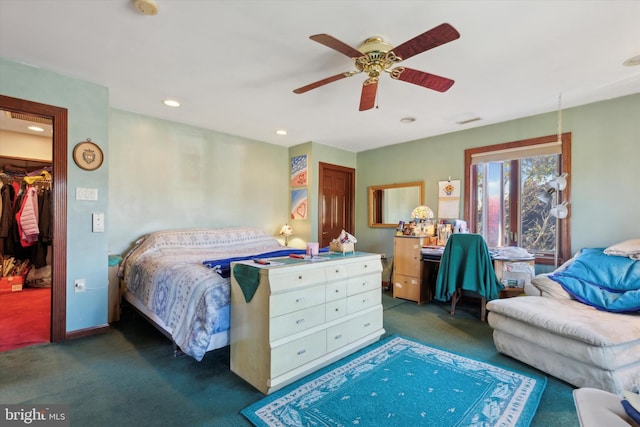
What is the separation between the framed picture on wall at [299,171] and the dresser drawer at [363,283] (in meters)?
2.56

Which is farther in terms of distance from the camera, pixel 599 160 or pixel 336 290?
pixel 599 160

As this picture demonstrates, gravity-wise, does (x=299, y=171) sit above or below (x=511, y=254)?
above

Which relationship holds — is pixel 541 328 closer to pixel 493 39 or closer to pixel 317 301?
pixel 317 301

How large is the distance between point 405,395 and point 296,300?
936 millimetres

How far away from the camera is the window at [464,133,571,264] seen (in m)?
3.49

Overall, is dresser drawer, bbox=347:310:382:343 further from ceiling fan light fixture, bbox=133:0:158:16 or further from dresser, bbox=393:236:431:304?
ceiling fan light fixture, bbox=133:0:158:16

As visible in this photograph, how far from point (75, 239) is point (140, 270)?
62 cm

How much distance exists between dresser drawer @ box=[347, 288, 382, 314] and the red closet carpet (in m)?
2.78

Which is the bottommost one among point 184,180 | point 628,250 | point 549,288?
point 549,288

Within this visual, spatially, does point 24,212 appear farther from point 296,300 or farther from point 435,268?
point 435,268

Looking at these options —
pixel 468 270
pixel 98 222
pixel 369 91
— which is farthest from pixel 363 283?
pixel 98 222

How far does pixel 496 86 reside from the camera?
2.80 meters

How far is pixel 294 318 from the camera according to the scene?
6.64 feet

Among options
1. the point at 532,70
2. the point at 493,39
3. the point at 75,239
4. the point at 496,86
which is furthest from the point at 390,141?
the point at 75,239
